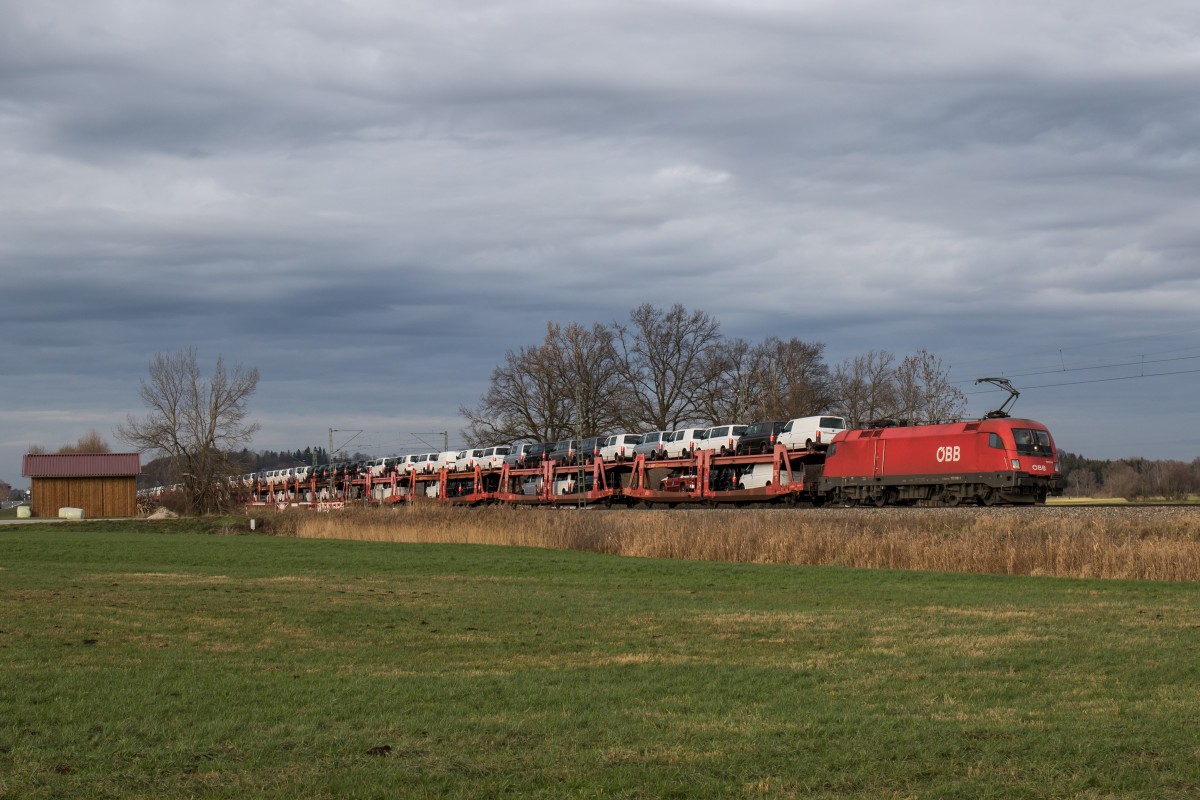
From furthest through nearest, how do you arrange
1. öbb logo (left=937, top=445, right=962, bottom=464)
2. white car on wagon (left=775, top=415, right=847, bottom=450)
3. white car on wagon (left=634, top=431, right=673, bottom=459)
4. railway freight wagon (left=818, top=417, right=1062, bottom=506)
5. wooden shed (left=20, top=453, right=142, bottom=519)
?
wooden shed (left=20, top=453, right=142, bottom=519)
white car on wagon (left=634, top=431, right=673, bottom=459)
white car on wagon (left=775, top=415, right=847, bottom=450)
öbb logo (left=937, top=445, right=962, bottom=464)
railway freight wagon (left=818, top=417, right=1062, bottom=506)

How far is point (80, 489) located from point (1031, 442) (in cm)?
5754

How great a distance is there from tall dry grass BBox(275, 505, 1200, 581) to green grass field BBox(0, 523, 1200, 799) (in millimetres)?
4234

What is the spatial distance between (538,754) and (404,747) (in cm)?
103

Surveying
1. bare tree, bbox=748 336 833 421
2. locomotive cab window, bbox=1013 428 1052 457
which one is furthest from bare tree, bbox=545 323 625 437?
locomotive cab window, bbox=1013 428 1052 457

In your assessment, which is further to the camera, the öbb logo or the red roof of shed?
the red roof of shed

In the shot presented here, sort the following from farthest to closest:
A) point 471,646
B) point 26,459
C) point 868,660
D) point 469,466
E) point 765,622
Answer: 1. point 469,466
2. point 26,459
3. point 765,622
4. point 471,646
5. point 868,660

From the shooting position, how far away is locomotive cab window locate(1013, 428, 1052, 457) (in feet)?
143

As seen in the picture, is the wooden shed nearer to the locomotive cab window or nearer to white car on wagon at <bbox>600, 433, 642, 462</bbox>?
white car on wagon at <bbox>600, 433, 642, 462</bbox>

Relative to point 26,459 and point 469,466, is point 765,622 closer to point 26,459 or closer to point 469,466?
point 469,466

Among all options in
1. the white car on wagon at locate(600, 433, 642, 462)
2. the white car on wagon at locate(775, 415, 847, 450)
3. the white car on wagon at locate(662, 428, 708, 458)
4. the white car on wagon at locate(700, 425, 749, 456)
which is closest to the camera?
the white car on wagon at locate(775, 415, 847, 450)

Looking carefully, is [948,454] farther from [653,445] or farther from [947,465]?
[653,445]

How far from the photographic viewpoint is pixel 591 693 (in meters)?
10.7

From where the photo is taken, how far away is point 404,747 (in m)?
8.54

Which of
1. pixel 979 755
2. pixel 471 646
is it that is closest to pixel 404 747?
pixel 979 755
